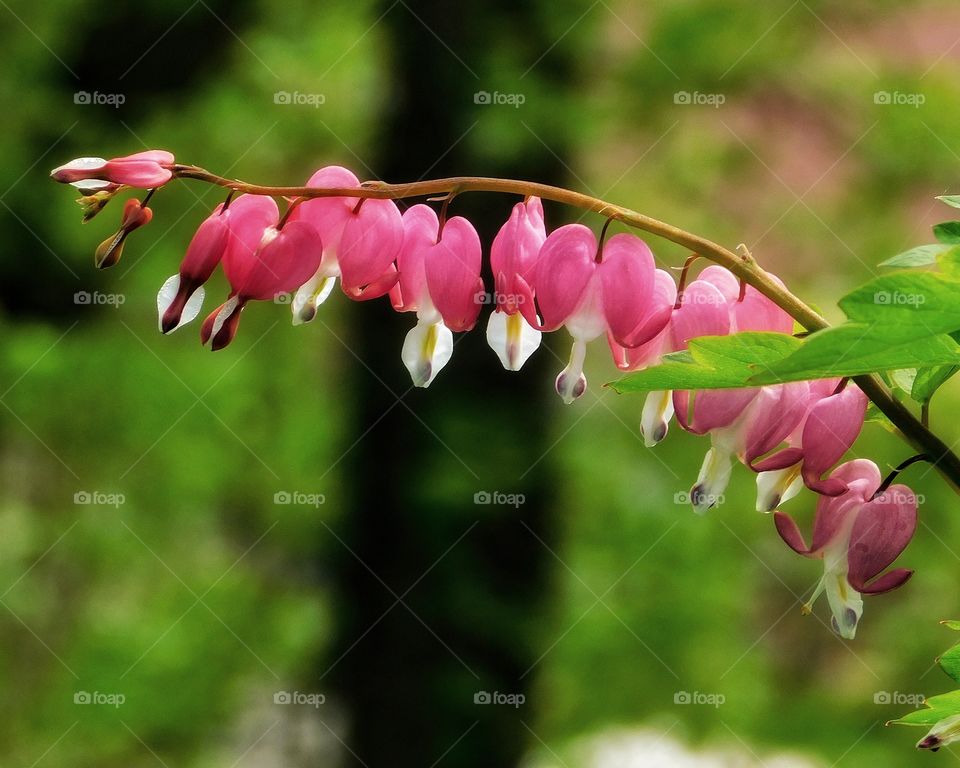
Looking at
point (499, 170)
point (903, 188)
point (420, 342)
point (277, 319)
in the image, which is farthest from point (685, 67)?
point (420, 342)

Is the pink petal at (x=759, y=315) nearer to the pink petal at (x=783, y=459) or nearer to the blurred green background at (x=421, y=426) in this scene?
the pink petal at (x=783, y=459)

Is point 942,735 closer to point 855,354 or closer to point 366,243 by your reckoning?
point 855,354

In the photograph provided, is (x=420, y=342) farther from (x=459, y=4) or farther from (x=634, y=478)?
(x=634, y=478)

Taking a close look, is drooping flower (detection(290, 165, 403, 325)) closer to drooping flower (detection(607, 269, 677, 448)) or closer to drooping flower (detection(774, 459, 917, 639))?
drooping flower (detection(607, 269, 677, 448))

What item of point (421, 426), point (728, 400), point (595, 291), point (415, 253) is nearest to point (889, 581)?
point (728, 400)

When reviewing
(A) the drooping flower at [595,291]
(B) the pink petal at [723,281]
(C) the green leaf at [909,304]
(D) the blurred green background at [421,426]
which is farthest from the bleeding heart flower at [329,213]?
(D) the blurred green background at [421,426]
